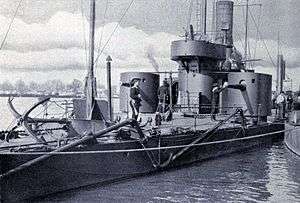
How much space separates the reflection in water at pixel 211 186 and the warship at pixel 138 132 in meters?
0.39

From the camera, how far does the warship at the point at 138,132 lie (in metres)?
9.47

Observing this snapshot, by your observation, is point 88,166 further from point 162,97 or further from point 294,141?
point 294,141

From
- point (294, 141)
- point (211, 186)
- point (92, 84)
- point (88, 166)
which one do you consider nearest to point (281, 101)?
point (294, 141)

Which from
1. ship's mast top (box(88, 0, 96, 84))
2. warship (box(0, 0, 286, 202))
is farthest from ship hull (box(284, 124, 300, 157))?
ship's mast top (box(88, 0, 96, 84))

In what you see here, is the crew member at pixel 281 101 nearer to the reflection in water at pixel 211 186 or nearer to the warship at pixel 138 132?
the warship at pixel 138 132

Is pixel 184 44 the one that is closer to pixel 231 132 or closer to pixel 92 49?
pixel 231 132

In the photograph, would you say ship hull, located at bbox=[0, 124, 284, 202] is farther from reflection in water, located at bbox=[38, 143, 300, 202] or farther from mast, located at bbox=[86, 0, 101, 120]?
mast, located at bbox=[86, 0, 101, 120]

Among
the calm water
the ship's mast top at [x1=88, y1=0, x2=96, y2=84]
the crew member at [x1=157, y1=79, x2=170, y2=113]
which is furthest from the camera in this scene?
the crew member at [x1=157, y1=79, x2=170, y2=113]

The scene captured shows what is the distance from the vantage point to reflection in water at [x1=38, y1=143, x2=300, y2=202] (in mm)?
10094

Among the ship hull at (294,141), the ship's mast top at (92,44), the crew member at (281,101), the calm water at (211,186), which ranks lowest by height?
the calm water at (211,186)

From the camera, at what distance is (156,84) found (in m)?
19.8

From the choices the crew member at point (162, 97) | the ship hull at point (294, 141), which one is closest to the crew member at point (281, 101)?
the ship hull at point (294, 141)

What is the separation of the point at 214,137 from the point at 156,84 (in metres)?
5.57

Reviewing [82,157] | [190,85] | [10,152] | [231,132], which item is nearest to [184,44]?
[190,85]
